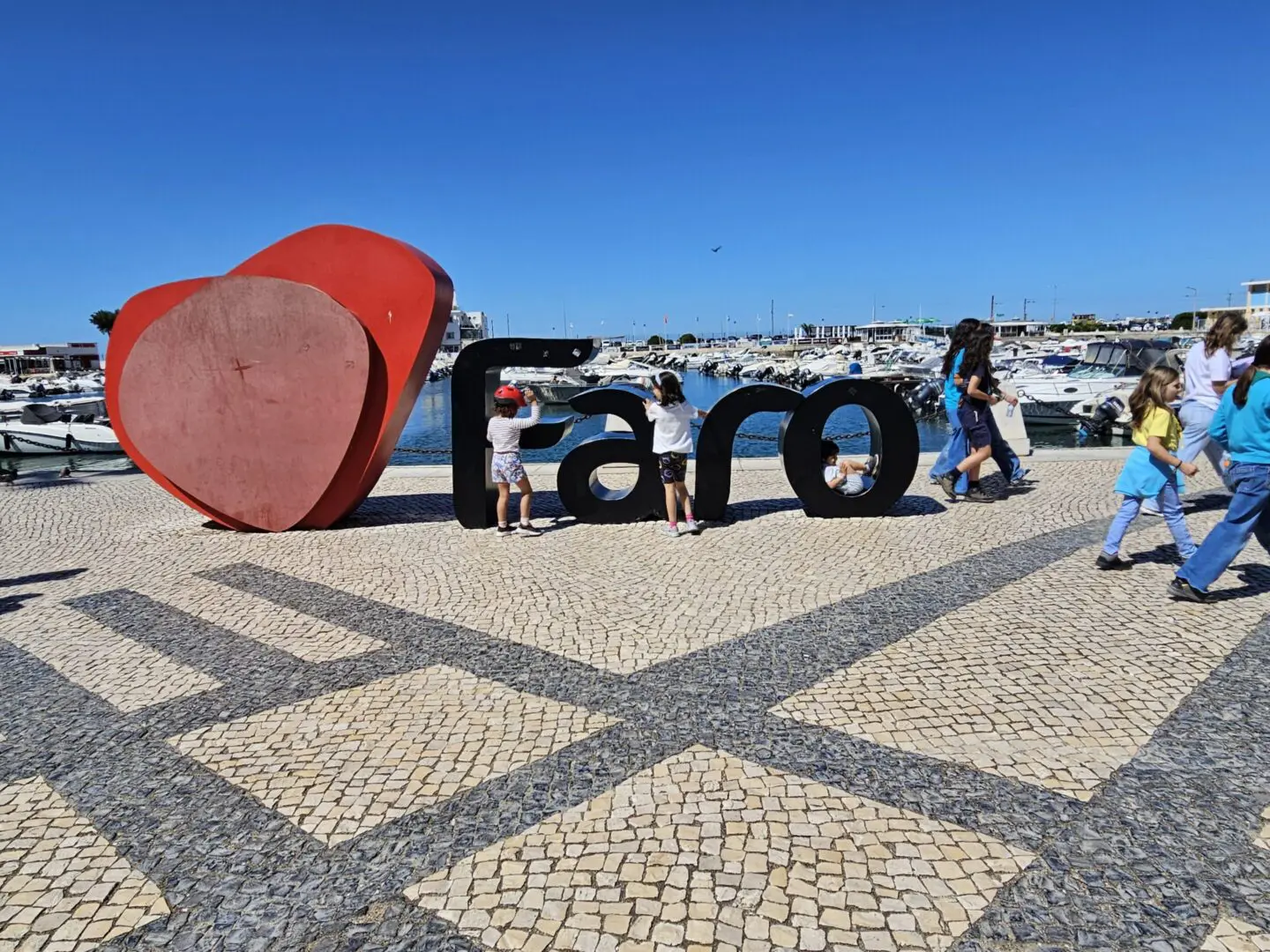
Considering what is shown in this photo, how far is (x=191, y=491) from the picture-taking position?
29.4ft

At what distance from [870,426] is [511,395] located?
3853 millimetres

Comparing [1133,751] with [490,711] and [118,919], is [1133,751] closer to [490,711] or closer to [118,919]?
[490,711]

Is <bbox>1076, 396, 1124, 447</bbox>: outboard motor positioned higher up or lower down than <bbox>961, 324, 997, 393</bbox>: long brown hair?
lower down

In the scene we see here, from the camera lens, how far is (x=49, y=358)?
278 ft

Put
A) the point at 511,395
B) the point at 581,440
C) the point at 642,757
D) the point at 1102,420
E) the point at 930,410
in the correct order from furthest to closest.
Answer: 1. the point at 930,410
2. the point at 1102,420
3. the point at 581,440
4. the point at 511,395
5. the point at 642,757

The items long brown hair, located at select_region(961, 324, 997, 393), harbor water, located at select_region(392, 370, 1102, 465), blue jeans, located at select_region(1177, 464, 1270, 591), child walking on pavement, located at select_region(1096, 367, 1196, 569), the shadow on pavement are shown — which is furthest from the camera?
harbor water, located at select_region(392, 370, 1102, 465)

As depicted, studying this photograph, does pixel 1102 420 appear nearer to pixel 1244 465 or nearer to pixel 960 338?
pixel 960 338

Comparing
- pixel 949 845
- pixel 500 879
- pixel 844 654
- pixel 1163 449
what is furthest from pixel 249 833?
pixel 1163 449

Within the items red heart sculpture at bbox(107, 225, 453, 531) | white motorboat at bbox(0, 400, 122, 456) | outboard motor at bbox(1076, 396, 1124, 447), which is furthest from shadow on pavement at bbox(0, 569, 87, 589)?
outboard motor at bbox(1076, 396, 1124, 447)

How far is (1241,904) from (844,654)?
8.11ft

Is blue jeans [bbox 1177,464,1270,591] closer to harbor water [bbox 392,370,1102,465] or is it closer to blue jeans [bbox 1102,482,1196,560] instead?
blue jeans [bbox 1102,482,1196,560]

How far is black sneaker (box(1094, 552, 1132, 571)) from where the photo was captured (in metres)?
6.74

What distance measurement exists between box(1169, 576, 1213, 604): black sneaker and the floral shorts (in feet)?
18.9

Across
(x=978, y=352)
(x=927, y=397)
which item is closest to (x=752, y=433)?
(x=978, y=352)
